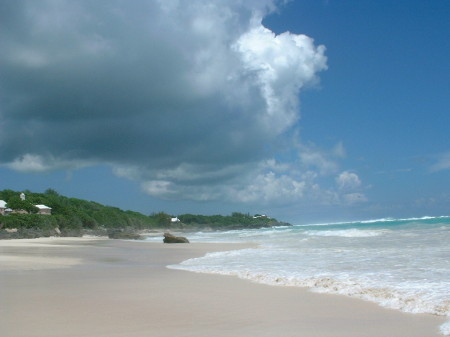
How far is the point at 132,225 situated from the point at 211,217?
82.5 m

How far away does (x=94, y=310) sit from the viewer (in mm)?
7031

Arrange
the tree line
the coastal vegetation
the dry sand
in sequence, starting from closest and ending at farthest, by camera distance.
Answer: the dry sand, the coastal vegetation, the tree line

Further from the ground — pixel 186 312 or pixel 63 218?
pixel 63 218

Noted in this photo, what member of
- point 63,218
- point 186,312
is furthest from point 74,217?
point 186,312

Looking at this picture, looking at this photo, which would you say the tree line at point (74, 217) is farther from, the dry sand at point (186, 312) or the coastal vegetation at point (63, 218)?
the dry sand at point (186, 312)

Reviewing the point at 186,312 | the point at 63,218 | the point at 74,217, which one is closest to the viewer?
Result: the point at 186,312

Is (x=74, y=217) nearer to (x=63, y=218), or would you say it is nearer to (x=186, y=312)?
(x=63, y=218)

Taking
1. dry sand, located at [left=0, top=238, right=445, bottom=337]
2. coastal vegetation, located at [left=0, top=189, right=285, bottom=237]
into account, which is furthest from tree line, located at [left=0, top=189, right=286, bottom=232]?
dry sand, located at [left=0, top=238, right=445, bottom=337]

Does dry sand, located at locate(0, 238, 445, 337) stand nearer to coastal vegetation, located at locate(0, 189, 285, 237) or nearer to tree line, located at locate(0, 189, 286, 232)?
coastal vegetation, located at locate(0, 189, 285, 237)

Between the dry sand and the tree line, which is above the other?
the tree line

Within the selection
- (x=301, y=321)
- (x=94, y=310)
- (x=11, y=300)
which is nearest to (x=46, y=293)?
(x=11, y=300)

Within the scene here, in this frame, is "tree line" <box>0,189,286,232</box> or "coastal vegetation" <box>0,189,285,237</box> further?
"tree line" <box>0,189,286,232</box>

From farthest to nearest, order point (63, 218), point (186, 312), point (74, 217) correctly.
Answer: point (74, 217)
point (63, 218)
point (186, 312)

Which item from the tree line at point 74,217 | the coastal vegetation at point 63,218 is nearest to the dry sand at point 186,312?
the coastal vegetation at point 63,218
